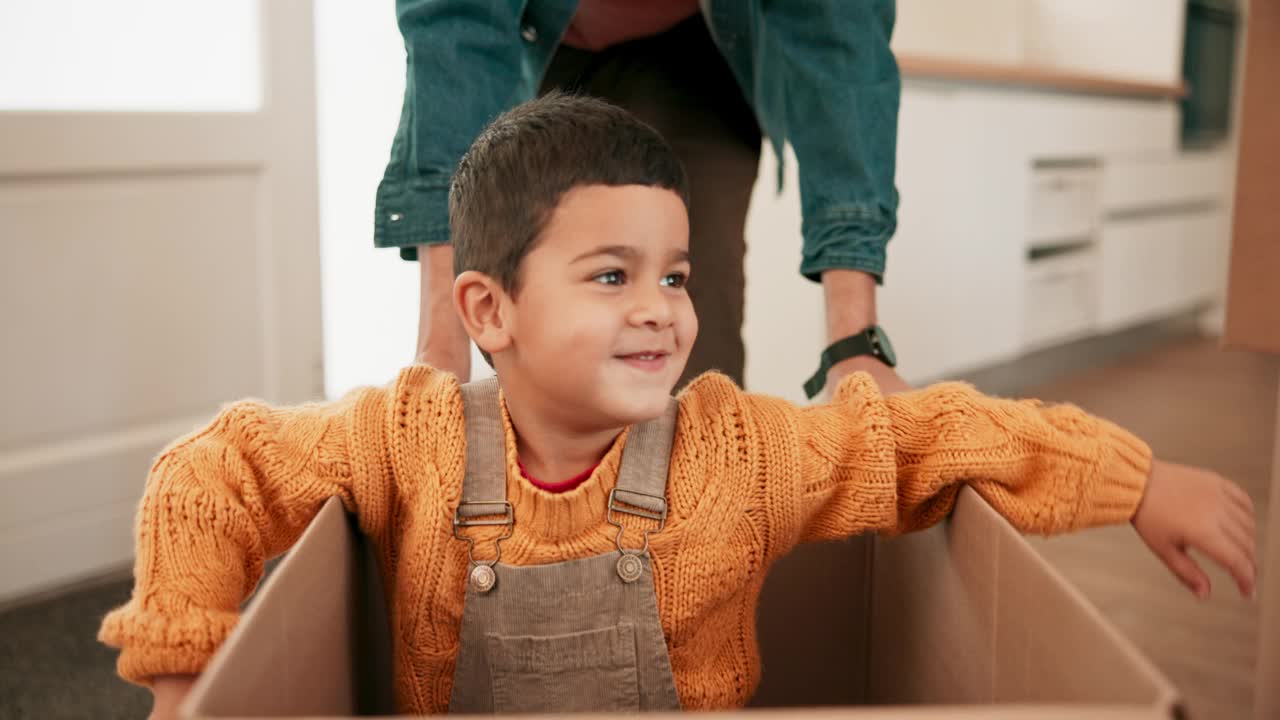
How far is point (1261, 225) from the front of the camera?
3.07ft

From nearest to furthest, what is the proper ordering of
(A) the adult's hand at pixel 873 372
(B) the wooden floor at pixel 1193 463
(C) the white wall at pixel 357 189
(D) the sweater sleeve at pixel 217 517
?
1. (D) the sweater sleeve at pixel 217 517
2. (A) the adult's hand at pixel 873 372
3. (B) the wooden floor at pixel 1193 463
4. (C) the white wall at pixel 357 189

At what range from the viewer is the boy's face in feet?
2.44

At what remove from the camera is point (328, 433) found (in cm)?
79

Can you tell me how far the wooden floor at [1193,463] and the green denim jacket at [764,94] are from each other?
679mm

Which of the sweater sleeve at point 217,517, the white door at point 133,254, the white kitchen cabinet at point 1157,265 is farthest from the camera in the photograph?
the white kitchen cabinet at point 1157,265

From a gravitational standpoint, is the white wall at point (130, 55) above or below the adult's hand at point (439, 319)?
above

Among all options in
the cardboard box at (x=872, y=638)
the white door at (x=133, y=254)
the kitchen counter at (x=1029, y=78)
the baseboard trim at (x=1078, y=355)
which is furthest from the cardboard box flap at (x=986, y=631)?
the baseboard trim at (x=1078, y=355)

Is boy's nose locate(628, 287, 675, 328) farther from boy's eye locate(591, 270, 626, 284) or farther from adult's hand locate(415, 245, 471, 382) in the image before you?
adult's hand locate(415, 245, 471, 382)

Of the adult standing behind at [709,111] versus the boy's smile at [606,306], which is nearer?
the boy's smile at [606,306]

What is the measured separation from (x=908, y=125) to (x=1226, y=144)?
223 cm

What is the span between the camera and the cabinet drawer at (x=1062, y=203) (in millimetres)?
3051

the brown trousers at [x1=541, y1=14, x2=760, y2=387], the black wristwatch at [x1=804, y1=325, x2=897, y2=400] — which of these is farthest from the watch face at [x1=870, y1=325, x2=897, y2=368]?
the brown trousers at [x1=541, y1=14, x2=760, y2=387]

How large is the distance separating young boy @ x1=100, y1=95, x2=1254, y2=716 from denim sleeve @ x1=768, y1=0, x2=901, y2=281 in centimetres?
20

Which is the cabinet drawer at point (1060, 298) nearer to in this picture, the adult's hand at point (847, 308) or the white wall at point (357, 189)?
the white wall at point (357, 189)
